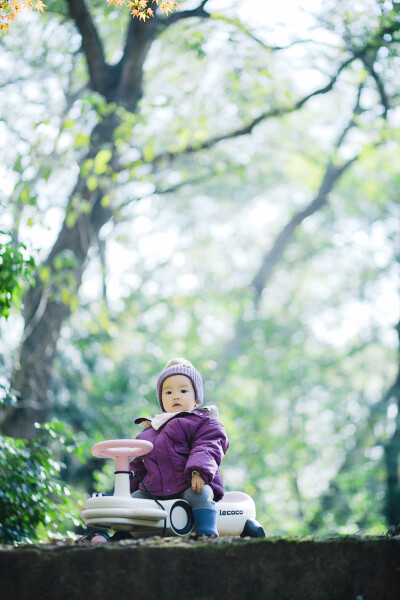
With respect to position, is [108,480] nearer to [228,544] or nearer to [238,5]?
[238,5]

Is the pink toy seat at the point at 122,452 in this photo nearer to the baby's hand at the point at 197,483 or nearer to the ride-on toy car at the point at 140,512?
the ride-on toy car at the point at 140,512

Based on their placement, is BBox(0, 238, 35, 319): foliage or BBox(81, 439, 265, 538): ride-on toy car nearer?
BBox(81, 439, 265, 538): ride-on toy car

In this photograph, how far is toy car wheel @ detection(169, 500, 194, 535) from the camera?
10.6 feet

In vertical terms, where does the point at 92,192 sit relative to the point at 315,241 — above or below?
below

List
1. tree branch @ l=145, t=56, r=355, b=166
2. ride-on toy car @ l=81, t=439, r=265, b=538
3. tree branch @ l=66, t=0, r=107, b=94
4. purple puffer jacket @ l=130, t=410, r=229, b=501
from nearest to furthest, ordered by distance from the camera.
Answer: ride-on toy car @ l=81, t=439, r=265, b=538 < purple puffer jacket @ l=130, t=410, r=229, b=501 < tree branch @ l=66, t=0, r=107, b=94 < tree branch @ l=145, t=56, r=355, b=166

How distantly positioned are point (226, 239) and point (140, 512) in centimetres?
1645

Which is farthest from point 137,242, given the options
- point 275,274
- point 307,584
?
point 307,584

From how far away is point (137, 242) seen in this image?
1756cm

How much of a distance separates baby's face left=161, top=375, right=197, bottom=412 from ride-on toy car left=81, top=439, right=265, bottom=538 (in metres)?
0.58

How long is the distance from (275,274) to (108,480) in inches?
421

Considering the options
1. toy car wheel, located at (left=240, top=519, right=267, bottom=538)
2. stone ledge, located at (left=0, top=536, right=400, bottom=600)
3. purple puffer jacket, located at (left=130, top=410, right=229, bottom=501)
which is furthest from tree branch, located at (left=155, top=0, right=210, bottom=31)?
stone ledge, located at (left=0, top=536, right=400, bottom=600)

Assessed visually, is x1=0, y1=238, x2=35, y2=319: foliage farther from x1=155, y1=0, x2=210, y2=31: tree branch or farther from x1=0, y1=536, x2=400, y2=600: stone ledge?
x1=155, y1=0, x2=210, y2=31: tree branch

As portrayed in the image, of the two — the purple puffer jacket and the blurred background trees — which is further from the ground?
the blurred background trees

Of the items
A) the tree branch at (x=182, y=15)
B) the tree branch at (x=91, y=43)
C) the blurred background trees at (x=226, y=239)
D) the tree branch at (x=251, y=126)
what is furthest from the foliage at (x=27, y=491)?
the tree branch at (x=182, y=15)
